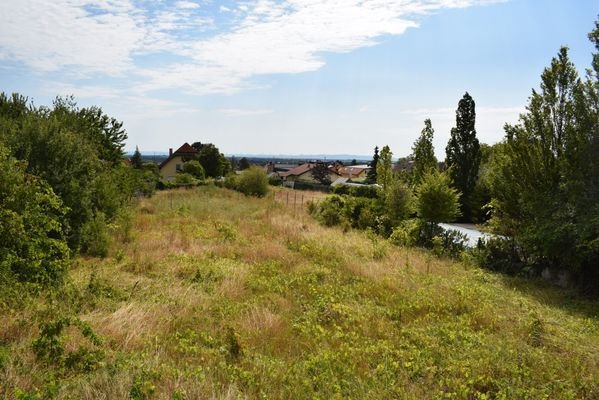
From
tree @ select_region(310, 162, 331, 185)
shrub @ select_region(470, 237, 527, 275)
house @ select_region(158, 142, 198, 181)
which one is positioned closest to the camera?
shrub @ select_region(470, 237, 527, 275)

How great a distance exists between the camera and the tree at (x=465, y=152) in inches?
966

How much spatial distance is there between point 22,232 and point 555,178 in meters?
12.6

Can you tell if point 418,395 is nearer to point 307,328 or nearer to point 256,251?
point 307,328

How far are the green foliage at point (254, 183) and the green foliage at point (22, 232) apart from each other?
82.6 feet

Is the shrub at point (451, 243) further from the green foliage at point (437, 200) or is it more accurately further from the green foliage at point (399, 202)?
the green foliage at point (399, 202)

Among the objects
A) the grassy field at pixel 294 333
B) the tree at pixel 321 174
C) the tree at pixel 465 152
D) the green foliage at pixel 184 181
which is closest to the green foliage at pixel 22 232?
the grassy field at pixel 294 333

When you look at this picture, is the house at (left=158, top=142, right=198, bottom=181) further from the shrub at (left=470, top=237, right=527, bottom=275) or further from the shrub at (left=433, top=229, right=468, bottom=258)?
the shrub at (left=470, top=237, right=527, bottom=275)

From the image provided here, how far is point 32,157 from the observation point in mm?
10203

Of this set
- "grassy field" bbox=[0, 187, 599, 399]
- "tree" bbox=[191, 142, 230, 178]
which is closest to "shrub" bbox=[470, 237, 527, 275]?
"grassy field" bbox=[0, 187, 599, 399]

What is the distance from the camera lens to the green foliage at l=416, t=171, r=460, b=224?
15.5 meters

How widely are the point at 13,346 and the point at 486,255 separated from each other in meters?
11.9

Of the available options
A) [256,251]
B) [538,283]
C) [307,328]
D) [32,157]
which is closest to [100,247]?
[32,157]

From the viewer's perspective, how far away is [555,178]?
11.2m

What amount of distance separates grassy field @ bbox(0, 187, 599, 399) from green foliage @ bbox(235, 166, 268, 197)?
22.2 meters
